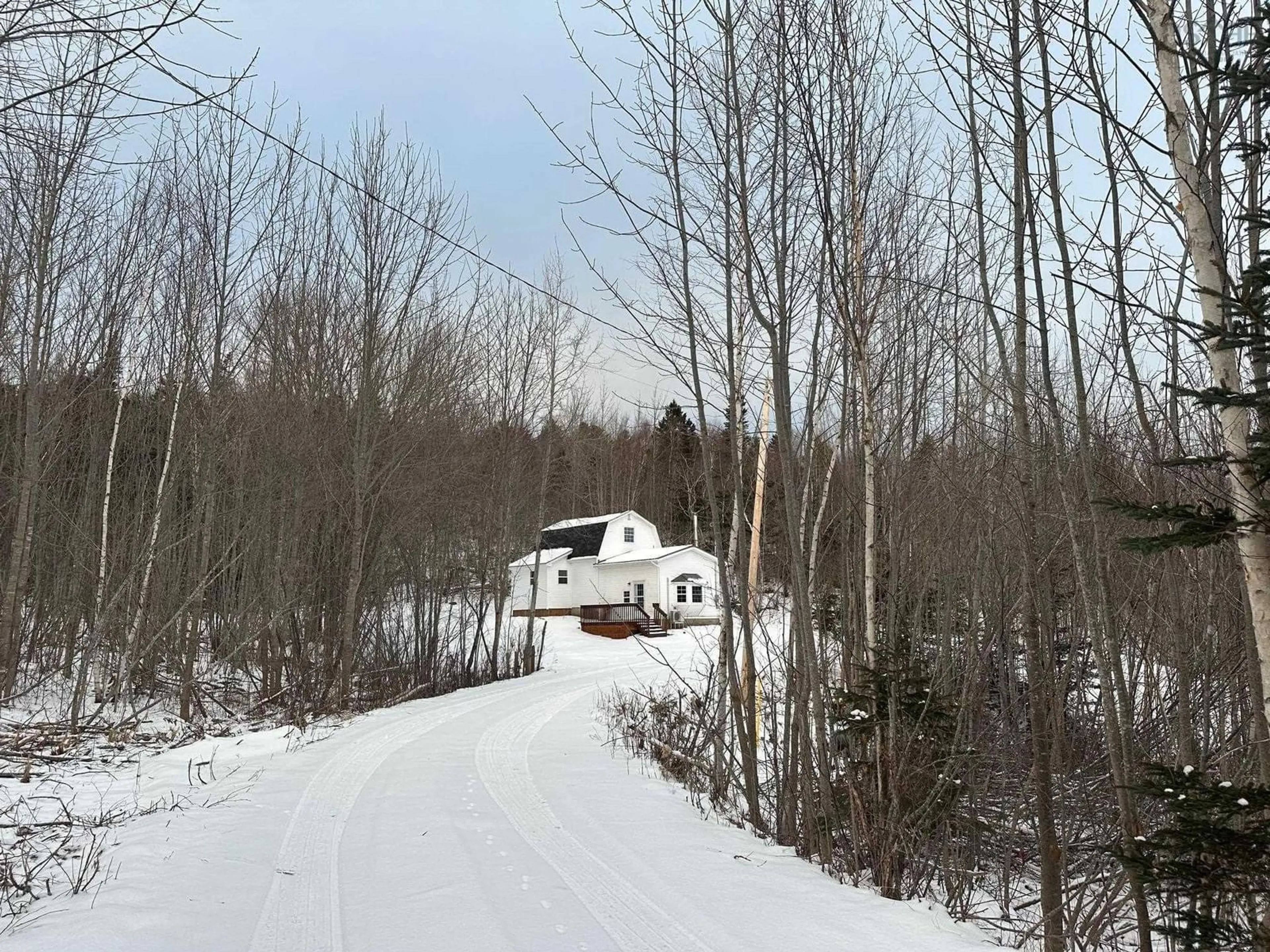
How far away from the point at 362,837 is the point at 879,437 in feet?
19.3

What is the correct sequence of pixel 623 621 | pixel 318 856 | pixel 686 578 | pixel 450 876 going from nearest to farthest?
pixel 450 876
pixel 318 856
pixel 623 621
pixel 686 578

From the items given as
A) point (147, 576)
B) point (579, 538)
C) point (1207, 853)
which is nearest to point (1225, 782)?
point (1207, 853)

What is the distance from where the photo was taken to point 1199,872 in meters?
2.59

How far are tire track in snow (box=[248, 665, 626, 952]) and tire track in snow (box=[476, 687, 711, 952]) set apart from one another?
3.89 feet

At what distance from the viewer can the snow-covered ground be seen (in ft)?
13.3

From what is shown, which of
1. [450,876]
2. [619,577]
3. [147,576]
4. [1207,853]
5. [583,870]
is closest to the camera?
[1207,853]

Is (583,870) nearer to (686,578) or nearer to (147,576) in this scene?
(147,576)

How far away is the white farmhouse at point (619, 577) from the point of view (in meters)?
34.6

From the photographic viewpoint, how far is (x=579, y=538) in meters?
40.3

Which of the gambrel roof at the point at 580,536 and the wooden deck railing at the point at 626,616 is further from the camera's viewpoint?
the gambrel roof at the point at 580,536

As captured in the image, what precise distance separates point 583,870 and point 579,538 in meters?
35.3

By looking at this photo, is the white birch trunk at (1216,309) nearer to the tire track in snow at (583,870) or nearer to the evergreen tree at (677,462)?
the tire track in snow at (583,870)

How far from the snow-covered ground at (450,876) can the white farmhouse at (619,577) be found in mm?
25547

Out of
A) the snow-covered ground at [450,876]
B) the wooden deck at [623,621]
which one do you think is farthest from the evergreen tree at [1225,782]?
the wooden deck at [623,621]
